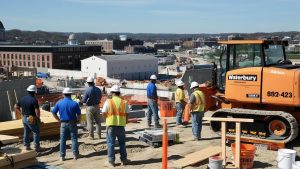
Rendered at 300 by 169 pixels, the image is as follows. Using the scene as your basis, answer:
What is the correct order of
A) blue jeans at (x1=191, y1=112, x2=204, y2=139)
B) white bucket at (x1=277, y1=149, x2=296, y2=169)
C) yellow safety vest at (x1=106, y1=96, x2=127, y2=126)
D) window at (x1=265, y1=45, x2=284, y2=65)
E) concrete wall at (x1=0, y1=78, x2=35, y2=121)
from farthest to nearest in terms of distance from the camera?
1. concrete wall at (x1=0, y1=78, x2=35, y2=121)
2. blue jeans at (x1=191, y1=112, x2=204, y2=139)
3. window at (x1=265, y1=45, x2=284, y2=65)
4. yellow safety vest at (x1=106, y1=96, x2=127, y2=126)
5. white bucket at (x1=277, y1=149, x2=296, y2=169)

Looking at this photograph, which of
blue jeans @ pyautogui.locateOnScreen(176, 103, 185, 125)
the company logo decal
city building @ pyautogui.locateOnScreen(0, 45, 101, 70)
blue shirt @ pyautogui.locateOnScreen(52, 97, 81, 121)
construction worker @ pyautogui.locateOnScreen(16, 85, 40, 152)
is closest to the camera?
blue shirt @ pyautogui.locateOnScreen(52, 97, 81, 121)

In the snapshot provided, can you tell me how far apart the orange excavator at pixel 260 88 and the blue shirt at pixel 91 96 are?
11.5ft

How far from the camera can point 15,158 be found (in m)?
8.35

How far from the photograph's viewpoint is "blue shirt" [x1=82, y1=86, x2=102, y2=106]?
39.2 feet

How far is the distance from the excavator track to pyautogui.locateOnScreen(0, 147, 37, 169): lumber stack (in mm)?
5567

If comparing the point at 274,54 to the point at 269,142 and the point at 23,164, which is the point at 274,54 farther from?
the point at 23,164

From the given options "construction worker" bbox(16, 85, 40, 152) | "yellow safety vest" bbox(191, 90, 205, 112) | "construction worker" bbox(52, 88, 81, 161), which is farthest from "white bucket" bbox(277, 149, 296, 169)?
"construction worker" bbox(16, 85, 40, 152)

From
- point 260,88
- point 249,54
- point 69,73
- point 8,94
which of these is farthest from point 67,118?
point 69,73

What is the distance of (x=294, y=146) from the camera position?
11.1 m

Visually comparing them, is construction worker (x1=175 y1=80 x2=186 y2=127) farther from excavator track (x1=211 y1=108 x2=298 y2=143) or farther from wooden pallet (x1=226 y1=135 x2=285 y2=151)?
wooden pallet (x1=226 y1=135 x2=285 y2=151)

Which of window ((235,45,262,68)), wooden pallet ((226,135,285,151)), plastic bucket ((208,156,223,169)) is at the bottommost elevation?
wooden pallet ((226,135,285,151))

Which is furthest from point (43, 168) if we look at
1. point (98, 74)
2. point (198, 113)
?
point (98, 74)

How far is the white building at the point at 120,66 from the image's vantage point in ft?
293

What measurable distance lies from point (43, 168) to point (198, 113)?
16.3 feet
